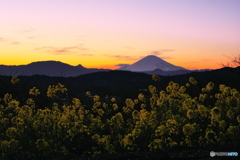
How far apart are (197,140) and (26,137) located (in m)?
5.42

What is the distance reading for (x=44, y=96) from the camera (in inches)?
882

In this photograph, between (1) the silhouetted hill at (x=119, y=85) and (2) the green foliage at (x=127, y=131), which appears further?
(1) the silhouetted hill at (x=119, y=85)

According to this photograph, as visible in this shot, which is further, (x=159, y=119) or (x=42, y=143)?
(x=159, y=119)

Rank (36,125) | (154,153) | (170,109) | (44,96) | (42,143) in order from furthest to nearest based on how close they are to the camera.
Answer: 1. (44,96)
2. (170,109)
3. (36,125)
4. (42,143)
5. (154,153)

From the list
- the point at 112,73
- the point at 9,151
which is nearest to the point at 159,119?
the point at 9,151

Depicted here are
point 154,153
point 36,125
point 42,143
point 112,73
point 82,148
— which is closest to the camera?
point 154,153

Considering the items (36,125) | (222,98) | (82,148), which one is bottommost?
(82,148)

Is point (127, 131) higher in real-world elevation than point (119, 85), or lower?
lower

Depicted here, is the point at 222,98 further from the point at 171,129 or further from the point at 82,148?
the point at 82,148

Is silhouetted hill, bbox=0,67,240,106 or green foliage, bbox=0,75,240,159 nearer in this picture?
green foliage, bbox=0,75,240,159

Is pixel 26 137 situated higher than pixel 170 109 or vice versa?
pixel 170 109

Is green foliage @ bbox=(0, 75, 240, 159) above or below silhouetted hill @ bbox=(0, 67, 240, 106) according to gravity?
below

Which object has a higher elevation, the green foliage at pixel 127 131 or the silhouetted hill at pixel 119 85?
the silhouetted hill at pixel 119 85

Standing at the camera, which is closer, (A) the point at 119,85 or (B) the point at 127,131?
(B) the point at 127,131
